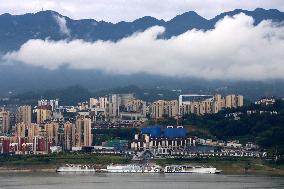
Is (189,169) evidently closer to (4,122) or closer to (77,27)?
(4,122)

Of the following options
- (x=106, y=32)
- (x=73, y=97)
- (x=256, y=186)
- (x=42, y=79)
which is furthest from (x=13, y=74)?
(x=256, y=186)

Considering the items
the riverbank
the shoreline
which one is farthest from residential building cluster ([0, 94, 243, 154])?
the shoreline

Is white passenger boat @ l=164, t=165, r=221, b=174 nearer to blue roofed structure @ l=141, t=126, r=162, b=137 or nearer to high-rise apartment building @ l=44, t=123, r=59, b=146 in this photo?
blue roofed structure @ l=141, t=126, r=162, b=137

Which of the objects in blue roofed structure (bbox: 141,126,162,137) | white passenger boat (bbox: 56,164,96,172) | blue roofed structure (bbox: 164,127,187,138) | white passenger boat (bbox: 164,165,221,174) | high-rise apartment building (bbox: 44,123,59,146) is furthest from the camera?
high-rise apartment building (bbox: 44,123,59,146)

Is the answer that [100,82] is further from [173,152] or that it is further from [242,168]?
[242,168]

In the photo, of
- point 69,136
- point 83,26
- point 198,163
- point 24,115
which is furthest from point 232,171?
point 83,26
